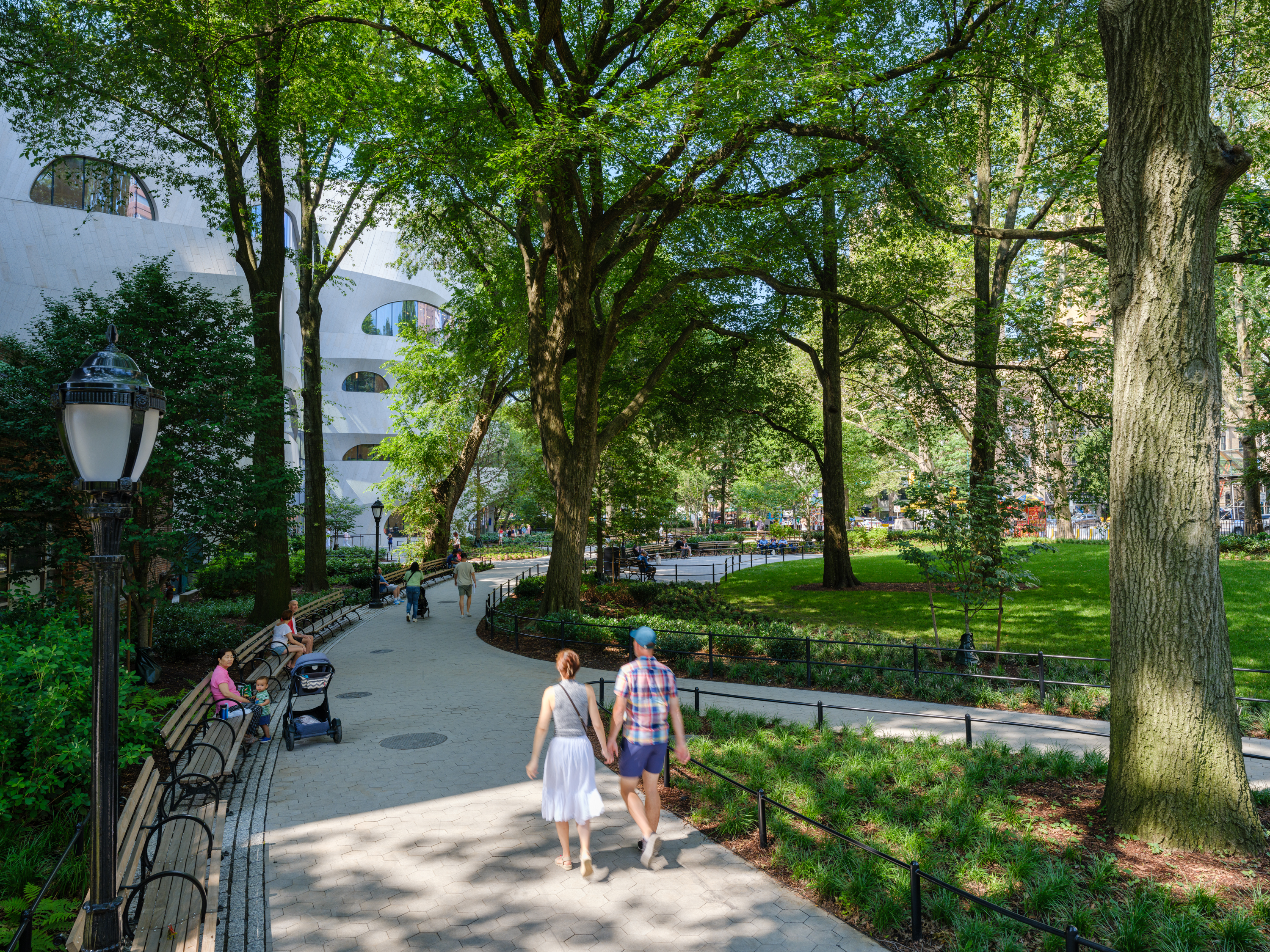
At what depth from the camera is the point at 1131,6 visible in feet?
20.3

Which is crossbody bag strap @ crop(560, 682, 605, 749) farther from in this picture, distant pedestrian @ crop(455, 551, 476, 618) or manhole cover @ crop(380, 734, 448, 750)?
distant pedestrian @ crop(455, 551, 476, 618)

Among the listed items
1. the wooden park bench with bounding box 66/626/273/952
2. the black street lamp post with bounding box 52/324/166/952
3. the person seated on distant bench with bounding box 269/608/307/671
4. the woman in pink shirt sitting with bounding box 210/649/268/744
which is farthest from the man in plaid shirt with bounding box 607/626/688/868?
the person seated on distant bench with bounding box 269/608/307/671

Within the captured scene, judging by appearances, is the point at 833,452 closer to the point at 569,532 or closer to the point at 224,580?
the point at 569,532

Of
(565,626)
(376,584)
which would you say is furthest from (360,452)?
(565,626)

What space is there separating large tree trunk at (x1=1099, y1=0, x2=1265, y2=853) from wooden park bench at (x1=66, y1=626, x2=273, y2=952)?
7.02 meters

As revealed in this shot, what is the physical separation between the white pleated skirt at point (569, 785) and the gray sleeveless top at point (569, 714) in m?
0.05

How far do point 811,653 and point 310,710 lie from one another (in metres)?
8.26

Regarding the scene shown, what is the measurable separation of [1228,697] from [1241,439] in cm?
3781

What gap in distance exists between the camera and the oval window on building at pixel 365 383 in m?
58.3

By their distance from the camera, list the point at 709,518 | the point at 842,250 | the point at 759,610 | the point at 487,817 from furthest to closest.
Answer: the point at 709,518
the point at 842,250
the point at 759,610
the point at 487,817

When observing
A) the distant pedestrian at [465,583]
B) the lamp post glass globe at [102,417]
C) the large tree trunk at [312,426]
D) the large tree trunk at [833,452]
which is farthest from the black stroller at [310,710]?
the large tree trunk at [833,452]

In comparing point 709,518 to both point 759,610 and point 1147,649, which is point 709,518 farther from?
point 1147,649

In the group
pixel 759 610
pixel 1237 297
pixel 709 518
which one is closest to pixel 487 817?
pixel 759 610

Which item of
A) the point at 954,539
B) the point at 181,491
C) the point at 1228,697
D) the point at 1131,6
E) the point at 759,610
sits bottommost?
the point at 759,610
